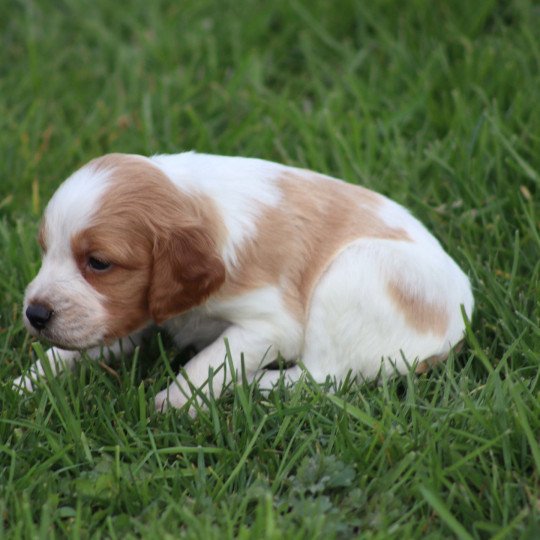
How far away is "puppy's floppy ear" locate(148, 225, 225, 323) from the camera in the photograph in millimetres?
4312

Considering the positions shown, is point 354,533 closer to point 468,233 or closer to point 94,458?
point 94,458

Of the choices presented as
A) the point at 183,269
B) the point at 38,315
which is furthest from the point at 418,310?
the point at 38,315

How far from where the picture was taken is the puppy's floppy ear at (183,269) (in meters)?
4.31

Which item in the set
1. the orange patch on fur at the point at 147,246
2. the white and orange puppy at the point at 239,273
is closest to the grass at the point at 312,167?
the white and orange puppy at the point at 239,273

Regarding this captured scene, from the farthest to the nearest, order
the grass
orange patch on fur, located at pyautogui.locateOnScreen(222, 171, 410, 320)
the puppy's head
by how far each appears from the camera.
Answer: orange patch on fur, located at pyautogui.locateOnScreen(222, 171, 410, 320), the puppy's head, the grass

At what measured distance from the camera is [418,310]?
462 cm

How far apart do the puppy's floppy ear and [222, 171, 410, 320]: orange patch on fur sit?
6.5 inches

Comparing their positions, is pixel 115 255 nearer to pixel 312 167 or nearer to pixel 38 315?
pixel 38 315

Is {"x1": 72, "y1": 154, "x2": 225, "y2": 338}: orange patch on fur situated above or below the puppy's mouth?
above

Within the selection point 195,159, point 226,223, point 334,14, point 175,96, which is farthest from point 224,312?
point 334,14

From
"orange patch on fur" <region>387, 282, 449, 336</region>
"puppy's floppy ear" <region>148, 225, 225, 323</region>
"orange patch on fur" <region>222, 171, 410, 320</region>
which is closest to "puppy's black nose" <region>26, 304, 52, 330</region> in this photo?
"puppy's floppy ear" <region>148, 225, 225, 323</region>

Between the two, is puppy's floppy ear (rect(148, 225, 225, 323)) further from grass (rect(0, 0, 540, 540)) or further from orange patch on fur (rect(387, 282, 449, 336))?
orange patch on fur (rect(387, 282, 449, 336))

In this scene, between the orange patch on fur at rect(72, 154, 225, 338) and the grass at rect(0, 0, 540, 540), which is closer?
the grass at rect(0, 0, 540, 540)

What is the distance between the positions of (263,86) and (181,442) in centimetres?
418
